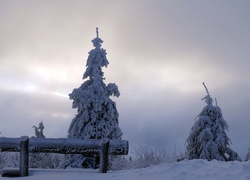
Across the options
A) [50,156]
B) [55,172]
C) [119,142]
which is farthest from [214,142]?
[50,156]

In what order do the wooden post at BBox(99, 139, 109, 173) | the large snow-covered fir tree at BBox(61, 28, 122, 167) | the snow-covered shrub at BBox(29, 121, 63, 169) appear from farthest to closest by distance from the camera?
the snow-covered shrub at BBox(29, 121, 63, 169), the large snow-covered fir tree at BBox(61, 28, 122, 167), the wooden post at BBox(99, 139, 109, 173)

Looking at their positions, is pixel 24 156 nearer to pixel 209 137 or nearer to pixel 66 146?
pixel 66 146

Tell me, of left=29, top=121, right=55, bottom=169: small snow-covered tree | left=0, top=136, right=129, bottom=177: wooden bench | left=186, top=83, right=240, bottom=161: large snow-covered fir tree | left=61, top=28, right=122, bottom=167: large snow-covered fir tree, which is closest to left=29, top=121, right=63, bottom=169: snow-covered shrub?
left=29, top=121, right=55, bottom=169: small snow-covered tree

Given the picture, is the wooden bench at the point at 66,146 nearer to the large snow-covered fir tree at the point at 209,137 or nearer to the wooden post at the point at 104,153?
the wooden post at the point at 104,153

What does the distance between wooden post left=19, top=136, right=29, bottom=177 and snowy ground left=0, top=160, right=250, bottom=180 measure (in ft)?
0.95

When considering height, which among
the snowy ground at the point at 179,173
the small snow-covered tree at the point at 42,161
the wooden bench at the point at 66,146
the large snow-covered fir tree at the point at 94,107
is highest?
the large snow-covered fir tree at the point at 94,107

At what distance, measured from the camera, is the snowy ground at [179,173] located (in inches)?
341

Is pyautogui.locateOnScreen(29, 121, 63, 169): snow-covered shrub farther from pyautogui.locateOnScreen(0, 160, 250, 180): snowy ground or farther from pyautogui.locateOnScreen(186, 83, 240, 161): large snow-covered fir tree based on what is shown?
pyautogui.locateOnScreen(0, 160, 250, 180): snowy ground

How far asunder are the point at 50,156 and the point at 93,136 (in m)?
13.7

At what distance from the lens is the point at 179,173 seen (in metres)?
9.37

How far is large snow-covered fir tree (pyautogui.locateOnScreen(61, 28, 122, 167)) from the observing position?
1983 centimetres

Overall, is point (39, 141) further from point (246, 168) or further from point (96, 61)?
point (96, 61)

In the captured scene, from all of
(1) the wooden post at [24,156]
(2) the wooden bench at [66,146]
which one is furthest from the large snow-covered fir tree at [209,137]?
(1) the wooden post at [24,156]

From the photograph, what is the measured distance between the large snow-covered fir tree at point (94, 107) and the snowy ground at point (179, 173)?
28.0 ft
